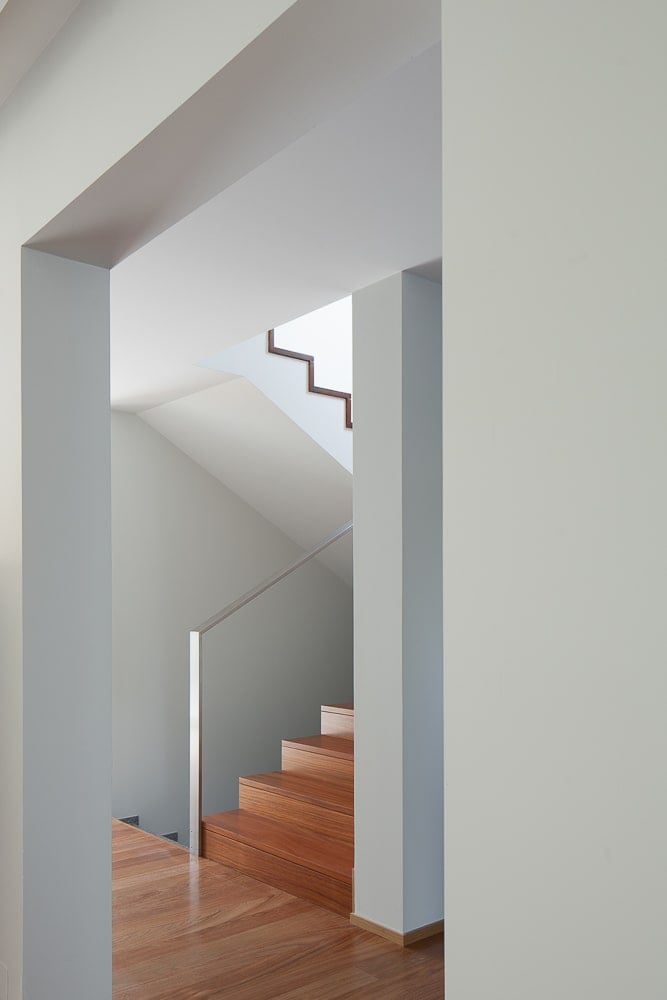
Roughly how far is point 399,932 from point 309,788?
106 centimetres

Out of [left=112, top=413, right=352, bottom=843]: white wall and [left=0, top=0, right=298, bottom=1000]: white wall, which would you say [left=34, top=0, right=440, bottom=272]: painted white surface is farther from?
[left=112, top=413, right=352, bottom=843]: white wall

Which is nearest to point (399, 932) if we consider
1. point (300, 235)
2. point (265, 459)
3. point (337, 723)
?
point (337, 723)

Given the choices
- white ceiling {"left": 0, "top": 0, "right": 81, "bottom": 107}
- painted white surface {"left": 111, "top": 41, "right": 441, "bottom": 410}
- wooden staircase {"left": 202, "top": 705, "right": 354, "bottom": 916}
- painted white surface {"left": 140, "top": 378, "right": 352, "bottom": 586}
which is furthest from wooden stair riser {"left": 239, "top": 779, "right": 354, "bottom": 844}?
white ceiling {"left": 0, "top": 0, "right": 81, "bottom": 107}

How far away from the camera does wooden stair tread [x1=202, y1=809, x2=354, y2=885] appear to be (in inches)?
143

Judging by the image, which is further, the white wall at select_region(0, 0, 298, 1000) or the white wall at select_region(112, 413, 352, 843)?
the white wall at select_region(112, 413, 352, 843)

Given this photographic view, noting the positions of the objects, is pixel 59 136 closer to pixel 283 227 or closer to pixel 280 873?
pixel 283 227

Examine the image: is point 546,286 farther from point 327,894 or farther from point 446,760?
point 327,894

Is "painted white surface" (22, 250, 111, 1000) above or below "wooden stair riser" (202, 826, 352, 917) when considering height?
above

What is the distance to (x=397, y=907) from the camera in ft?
10.4

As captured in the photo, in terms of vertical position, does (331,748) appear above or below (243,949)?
above

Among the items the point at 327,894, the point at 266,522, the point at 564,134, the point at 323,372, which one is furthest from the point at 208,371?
the point at 564,134

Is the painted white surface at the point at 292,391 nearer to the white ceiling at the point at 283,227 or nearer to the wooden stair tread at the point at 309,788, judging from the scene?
the white ceiling at the point at 283,227

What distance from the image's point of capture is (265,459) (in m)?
5.47

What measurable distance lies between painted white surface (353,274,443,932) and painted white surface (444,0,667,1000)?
228 cm
